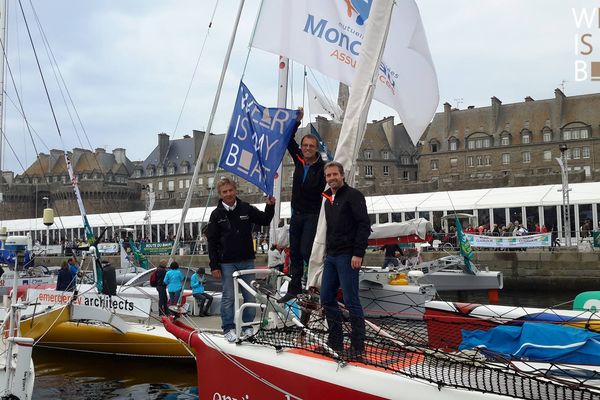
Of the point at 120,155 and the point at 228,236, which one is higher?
the point at 120,155

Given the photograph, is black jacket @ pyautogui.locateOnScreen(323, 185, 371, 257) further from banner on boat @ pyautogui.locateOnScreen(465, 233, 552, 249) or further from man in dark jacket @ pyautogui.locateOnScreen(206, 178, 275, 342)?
banner on boat @ pyautogui.locateOnScreen(465, 233, 552, 249)

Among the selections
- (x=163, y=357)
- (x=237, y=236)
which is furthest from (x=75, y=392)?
(x=237, y=236)

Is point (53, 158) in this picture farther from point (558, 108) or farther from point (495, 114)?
point (558, 108)

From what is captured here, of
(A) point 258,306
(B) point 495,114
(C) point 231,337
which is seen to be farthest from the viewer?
(B) point 495,114

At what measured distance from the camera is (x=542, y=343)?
4605 mm

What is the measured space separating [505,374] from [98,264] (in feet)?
29.4

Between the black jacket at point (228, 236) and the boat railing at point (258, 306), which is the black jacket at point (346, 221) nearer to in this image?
the boat railing at point (258, 306)

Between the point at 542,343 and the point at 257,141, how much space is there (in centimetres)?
429

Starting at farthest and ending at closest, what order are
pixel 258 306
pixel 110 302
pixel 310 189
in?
pixel 110 302
pixel 310 189
pixel 258 306

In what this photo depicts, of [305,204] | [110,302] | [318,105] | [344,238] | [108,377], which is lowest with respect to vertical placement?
[108,377]

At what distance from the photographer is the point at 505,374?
3879mm

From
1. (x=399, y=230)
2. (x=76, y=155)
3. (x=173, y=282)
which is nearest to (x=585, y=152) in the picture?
(x=399, y=230)

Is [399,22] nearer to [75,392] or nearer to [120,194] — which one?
[75,392]

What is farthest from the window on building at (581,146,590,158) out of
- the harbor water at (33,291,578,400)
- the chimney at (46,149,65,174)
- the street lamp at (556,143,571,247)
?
the chimney at (46,149,65,174)
